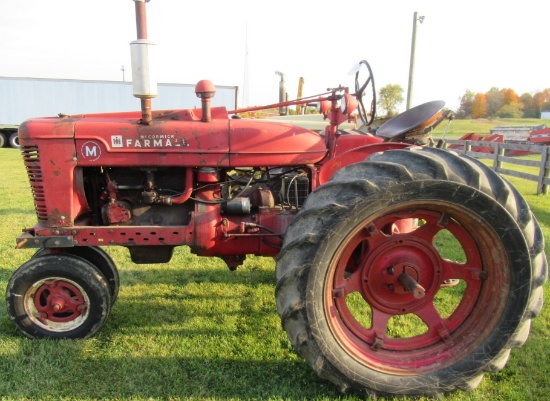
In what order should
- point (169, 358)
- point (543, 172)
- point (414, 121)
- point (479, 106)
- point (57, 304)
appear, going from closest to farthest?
1. point (169, 358)
2. point (57, 304)
3. point (414, 121)
4. point (543, 172)
5. point (479, 106)

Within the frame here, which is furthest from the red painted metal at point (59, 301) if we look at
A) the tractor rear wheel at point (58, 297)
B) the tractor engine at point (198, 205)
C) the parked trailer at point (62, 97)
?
the parked trailer at point (62, 97)

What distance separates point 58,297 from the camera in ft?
9.22

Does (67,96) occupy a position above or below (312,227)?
above

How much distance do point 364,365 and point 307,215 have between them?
2.79 feet

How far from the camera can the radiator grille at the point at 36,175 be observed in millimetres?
2736

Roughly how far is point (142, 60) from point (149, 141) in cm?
49

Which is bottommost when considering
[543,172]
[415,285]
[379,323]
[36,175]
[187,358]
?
[187,358]

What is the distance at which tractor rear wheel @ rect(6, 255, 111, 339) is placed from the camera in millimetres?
2766

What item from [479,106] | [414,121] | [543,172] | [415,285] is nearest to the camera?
[415,285]

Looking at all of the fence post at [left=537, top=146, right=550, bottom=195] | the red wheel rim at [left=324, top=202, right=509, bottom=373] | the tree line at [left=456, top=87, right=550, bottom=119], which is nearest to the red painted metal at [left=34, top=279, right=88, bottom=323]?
the red wheel rim at [left=324, top=202, right=509, bottom=373]

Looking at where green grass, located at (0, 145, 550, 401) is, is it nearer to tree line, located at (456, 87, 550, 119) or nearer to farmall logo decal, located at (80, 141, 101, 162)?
farmall logo decal, located at (80, 141, 101, 162)

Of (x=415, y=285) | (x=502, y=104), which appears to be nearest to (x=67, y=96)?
(x=415, y=285)

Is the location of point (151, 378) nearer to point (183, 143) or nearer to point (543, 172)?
point (183, 143)

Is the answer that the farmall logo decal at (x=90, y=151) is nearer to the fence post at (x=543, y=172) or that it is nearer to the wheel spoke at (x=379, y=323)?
the wheel spoke at (x=379, y=323)
